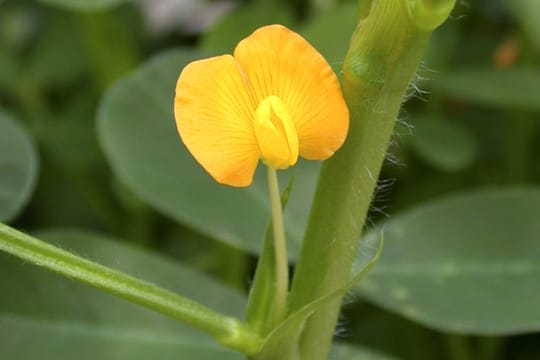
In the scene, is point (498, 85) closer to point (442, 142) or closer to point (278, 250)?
point (442, 142)

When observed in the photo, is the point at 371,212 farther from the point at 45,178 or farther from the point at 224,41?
the point at 45,178

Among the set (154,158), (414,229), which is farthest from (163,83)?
(414,229)

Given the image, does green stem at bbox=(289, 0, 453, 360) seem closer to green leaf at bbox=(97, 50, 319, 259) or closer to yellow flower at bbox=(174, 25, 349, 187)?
yellow flower at bbox=(174, 25, 349, 187)

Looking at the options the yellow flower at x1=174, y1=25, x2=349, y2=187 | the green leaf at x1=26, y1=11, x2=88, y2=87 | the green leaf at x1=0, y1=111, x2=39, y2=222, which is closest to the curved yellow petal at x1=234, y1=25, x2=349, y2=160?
the yellow flower at x1=174, y1=25, x2=349, y2=187

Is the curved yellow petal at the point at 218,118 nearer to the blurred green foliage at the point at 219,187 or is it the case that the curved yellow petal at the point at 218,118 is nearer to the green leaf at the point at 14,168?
the blurred green foliage at the point at 219,187

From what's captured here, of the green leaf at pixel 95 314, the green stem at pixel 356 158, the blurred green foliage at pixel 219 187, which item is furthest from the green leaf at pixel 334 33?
the green stem at pixel 356 158

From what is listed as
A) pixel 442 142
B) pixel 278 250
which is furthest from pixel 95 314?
pixel 442 142

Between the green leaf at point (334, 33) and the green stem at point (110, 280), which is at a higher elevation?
the green stem at point (110, 280)
